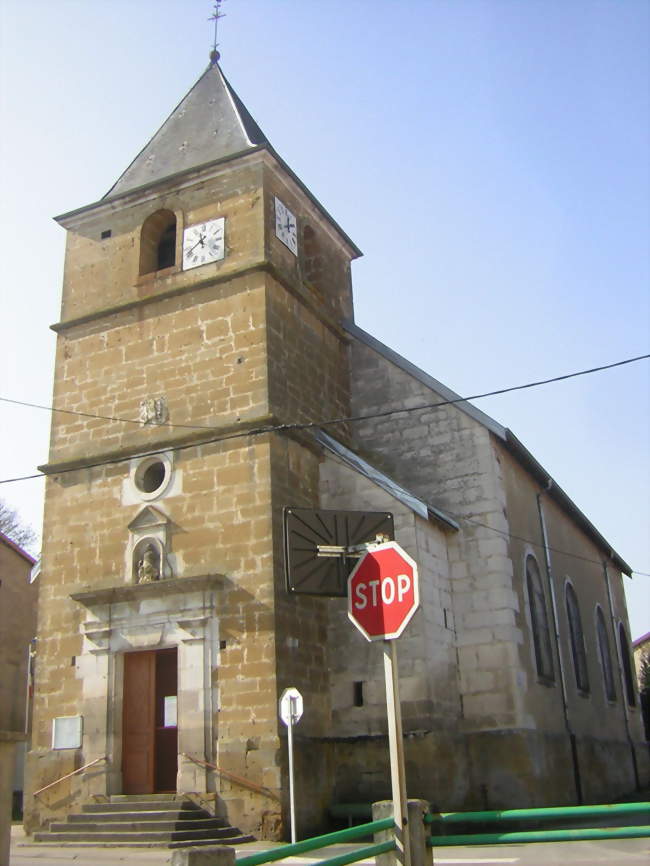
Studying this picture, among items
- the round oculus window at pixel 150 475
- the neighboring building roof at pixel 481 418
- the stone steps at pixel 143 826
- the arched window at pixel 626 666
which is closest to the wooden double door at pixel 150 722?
the stone steps at pixel 143 826

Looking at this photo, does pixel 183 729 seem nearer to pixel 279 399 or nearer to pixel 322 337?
pixel 279 399

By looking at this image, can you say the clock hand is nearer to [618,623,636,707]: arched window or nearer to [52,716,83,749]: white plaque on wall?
[52,716,83,749]: white plaque on wall

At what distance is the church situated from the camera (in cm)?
1372

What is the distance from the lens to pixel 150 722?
14.0 metres

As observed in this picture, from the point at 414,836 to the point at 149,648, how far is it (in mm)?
9886

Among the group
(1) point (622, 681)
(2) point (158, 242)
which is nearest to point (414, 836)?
(2) point (158, 242)

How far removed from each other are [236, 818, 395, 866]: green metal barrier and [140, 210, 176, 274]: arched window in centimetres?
1423

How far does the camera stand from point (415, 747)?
45.3 feet

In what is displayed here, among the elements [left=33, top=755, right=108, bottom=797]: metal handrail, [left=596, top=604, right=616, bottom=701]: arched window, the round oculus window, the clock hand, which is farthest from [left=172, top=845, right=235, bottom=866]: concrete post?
[left=596, top=604, right=616, bottom=701]: arched window

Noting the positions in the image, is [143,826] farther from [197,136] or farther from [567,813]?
[197,136]

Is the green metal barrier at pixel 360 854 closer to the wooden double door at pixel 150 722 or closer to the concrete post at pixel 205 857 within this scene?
the concrete post at pixel 205 857

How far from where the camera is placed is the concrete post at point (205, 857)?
12.5 ft

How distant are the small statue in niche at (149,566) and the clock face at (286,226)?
6.41 m

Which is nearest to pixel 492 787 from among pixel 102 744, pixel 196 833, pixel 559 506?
pixel 196 833
